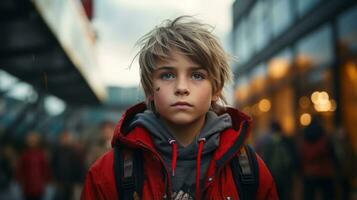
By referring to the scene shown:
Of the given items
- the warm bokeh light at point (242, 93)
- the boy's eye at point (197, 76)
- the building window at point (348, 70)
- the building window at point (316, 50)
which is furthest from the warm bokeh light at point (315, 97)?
the boy's eye at point (197, 76)

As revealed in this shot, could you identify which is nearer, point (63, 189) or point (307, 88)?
point (63, 189)

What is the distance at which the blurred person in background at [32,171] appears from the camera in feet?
27.5

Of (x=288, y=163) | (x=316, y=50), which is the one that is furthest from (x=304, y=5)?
(x=288, y=163)

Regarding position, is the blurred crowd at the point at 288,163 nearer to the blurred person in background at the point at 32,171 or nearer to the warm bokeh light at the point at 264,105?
the blurred person in background at the point at 32,171

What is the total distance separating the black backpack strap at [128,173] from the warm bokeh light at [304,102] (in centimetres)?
1015

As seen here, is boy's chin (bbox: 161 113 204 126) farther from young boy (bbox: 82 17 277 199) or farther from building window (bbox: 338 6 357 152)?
building window (bbox: 338 6 357 152)

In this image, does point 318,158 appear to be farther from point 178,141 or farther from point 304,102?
point 178,141

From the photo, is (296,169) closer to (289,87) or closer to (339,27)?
(339,27)

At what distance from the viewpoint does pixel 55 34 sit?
5820 mm

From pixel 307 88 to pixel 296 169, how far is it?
3.73 meters

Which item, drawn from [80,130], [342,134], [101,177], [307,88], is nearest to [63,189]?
[342,134]

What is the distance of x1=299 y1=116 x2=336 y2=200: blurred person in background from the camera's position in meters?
7.86

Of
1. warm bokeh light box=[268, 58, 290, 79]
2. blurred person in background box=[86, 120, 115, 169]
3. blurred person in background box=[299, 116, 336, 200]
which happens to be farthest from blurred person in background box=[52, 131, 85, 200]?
warm bokeh light box=[268, 58, 290, 79]

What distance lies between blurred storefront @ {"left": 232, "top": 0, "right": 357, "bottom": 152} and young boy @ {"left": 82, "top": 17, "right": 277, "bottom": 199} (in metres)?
4.94
